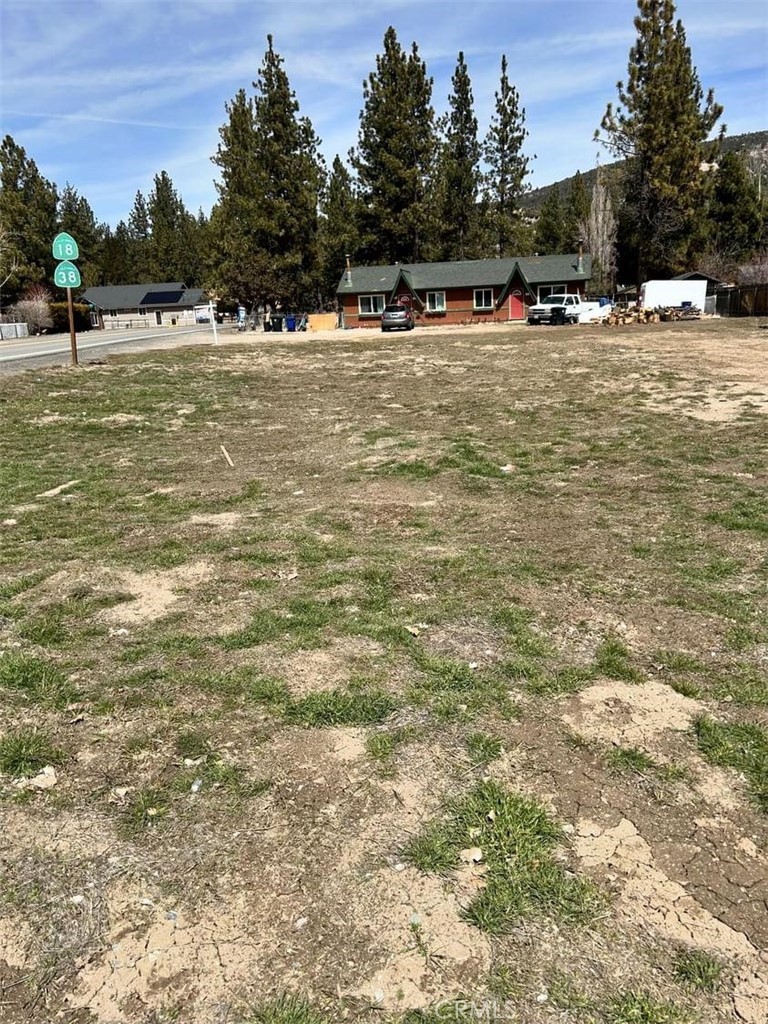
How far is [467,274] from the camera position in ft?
157

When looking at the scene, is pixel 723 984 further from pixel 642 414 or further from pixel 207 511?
pixel 642 414

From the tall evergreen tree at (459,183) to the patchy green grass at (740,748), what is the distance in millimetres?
56964

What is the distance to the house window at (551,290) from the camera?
46.4m

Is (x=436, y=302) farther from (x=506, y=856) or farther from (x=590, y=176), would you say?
(x=590, y=176)

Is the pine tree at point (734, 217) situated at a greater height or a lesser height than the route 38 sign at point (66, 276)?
greater

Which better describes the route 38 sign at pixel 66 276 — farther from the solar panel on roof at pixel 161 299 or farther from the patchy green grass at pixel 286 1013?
the solar panel on roof at pixel 161 299

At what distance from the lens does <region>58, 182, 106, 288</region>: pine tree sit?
6900 centimetres

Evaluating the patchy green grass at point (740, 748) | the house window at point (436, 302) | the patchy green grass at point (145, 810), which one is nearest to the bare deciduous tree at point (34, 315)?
the house window at point (436, 302)

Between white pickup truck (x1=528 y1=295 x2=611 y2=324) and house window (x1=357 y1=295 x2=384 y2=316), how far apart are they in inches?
503

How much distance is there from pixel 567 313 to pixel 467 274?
36.9ft

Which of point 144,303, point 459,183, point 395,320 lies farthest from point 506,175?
point 144,303

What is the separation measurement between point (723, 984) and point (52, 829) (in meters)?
2.40

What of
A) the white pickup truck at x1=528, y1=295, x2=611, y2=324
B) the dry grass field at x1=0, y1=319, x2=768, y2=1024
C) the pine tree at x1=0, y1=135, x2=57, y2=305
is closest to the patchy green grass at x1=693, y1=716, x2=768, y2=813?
the dry grass field at x1=0, y1=319, x2=768, y2=1024

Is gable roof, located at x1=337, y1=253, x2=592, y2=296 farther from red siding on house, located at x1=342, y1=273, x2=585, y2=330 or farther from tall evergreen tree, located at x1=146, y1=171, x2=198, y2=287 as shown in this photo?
tall evergreen tree, located at x1=146, y1=171, x2=198, y2=287
